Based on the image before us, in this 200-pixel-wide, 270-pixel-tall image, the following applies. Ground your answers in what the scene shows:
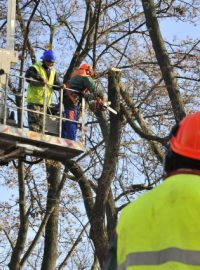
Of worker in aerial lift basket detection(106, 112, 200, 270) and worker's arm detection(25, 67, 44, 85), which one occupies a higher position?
worker in aerial lift basket detection(106, 112, 200, 270)

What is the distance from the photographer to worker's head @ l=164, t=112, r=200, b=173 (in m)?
2.50

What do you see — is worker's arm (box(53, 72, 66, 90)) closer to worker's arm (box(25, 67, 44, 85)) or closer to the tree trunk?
worker's arm (box(25, 67, 44, 85))

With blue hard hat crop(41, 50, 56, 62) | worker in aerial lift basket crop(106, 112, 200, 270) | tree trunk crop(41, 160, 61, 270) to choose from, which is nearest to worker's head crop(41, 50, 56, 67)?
blue hard hat crop(41, 50, 56, 62)

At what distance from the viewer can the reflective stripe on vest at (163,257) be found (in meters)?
2.28

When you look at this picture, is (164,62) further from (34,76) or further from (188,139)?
(188,139)

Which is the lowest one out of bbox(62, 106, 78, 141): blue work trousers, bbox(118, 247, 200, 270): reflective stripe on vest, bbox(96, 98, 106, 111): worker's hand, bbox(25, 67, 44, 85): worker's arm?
bbox(62, 106, 78, 141): blue work trousers

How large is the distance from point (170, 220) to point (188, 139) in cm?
32

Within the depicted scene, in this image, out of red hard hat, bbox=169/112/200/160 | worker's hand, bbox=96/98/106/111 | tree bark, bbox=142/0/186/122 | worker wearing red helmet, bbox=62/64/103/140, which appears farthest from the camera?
worker wearing red helmet, bbox=62/64/103/140

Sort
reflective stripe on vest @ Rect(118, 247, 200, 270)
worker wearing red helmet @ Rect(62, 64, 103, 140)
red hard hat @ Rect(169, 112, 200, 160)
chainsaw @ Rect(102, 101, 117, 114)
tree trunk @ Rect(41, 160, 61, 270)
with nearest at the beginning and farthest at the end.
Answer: reflective stripe on vest @ Rect(118, 247, 200, 270)
red hard hat @ Rect(169, 112, 200, 160)
chainsaw @ Rect(102, 101, 117, 114)
worker wearing red helmet @ Rect(62, 64, 103, 140)
tree trunk @ Rect(41, 160, 61, 270)

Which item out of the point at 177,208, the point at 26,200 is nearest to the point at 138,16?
the point at 26,200

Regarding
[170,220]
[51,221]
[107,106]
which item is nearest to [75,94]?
[107,106]

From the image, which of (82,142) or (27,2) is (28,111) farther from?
(27,2)

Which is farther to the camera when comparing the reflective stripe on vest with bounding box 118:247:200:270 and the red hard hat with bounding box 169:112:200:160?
the red hard hat with bounding box 169:112:200:160

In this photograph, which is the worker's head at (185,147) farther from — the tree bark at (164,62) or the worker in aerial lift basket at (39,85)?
the worker in aerial lift basket at (39,85)
